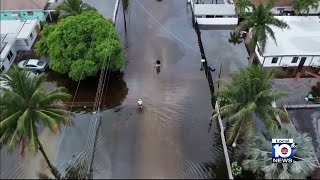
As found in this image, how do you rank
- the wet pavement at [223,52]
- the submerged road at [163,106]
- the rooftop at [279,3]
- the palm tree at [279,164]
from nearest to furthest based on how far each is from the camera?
the palm tree at [279,164], the submerged road at [163,106], the wet pavement at [223,52], the rooftop at [279,3]

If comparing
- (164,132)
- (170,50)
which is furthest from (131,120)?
(170,50)

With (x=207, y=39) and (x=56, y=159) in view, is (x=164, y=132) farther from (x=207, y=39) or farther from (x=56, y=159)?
(x=207, y=39)

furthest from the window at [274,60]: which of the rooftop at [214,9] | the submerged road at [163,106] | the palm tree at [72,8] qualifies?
the palm tree at [72,8]

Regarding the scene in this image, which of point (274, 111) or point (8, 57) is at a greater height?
point (8, 57)

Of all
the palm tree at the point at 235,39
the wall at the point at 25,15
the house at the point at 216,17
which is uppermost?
the house at the point at 216,17

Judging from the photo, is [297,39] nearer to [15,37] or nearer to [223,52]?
[223,52]

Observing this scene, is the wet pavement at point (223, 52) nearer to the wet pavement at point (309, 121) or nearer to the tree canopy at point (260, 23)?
the tree canopy at point (260, 23)
